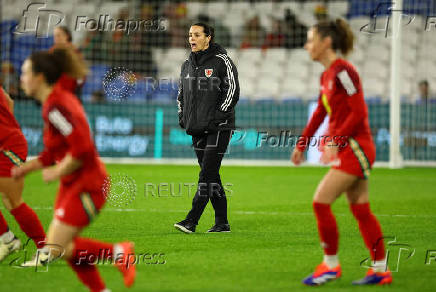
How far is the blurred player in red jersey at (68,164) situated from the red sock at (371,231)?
179 cm

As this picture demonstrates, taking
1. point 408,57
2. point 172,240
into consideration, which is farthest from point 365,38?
point 172,240

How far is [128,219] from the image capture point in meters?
9.42

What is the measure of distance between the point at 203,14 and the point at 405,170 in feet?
27.0

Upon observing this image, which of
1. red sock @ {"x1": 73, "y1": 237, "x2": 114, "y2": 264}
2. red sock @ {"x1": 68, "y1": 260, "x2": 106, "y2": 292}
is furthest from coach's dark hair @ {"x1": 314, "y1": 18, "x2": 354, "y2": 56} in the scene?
red sock @ {"x1": 68, "y1": 260, "x2": 106, "y2": 292}

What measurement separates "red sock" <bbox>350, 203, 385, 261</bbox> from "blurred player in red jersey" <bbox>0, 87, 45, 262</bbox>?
2753mm

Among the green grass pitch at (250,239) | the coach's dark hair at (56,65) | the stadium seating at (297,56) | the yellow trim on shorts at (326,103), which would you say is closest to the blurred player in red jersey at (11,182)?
the green grass pitch at (250,239)

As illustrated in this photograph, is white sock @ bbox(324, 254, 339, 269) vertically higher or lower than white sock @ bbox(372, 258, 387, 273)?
higher

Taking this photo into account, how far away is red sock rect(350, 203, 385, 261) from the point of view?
561 centimetres

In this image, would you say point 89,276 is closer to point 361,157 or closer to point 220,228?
point 361,157

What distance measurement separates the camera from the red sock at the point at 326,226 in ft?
18.0

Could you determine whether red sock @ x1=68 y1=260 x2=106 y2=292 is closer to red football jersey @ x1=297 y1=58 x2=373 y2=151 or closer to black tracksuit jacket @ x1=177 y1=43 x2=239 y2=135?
red football jersey @ x1=297 y1=58 x2=373 y2=151

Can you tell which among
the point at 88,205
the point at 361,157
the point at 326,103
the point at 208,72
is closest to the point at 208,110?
the point at 208,72

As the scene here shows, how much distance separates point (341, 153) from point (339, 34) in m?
0.90

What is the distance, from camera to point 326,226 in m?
5.50
